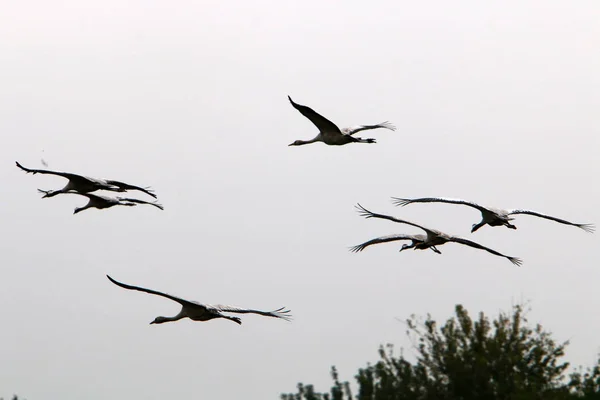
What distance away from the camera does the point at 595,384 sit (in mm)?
48406

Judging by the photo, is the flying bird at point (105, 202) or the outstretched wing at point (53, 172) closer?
the outstretched wing at point (53, 172)

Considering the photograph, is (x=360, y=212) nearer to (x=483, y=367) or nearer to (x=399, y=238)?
(x=399, y=238)

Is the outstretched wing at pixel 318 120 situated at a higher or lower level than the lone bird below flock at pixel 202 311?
higher

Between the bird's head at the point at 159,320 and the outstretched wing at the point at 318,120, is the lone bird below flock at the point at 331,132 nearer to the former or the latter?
the outstretched wing at the point at 318,120

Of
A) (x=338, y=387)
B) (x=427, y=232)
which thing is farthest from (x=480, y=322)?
(x=427, y=232)

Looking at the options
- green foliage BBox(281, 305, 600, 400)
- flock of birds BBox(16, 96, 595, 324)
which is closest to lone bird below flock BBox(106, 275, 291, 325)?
flock of birds BBox(16, 96, 595, 324)

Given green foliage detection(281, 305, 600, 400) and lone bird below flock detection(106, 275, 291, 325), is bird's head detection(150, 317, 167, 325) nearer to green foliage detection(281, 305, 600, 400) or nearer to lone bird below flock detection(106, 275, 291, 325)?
lone bird below flock detection(106, 275, 291, 325)

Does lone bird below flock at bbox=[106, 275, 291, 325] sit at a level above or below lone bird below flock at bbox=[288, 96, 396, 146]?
below

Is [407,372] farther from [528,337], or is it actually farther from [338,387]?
[338,387]

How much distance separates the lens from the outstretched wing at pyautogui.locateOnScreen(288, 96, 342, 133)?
22.0 m

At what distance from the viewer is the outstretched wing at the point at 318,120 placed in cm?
2202

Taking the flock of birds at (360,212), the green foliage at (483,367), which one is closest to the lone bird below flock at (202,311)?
the flock of birds at (360,212)

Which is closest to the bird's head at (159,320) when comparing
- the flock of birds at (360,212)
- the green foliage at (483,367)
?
the flock of birds at (360,212)

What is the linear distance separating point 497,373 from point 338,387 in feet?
47.0
